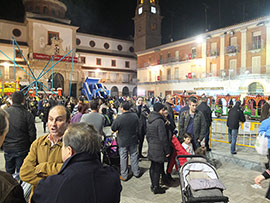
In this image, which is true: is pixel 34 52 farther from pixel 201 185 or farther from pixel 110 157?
pixel 201 185

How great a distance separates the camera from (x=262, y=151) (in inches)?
150

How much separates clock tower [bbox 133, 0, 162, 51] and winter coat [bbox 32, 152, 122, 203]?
4392 centimetres

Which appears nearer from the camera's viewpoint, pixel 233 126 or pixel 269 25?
pixel 233 126

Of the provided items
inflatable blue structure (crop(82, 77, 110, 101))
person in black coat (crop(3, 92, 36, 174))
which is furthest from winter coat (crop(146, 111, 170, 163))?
inflatable blue structure (crop(82, 77, 110, 101))

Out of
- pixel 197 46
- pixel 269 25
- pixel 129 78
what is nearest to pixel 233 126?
pixel 269 25

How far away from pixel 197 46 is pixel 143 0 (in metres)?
19.7

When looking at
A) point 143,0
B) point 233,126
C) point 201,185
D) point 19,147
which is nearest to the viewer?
point 201,185

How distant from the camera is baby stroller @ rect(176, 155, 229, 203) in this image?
278 cm

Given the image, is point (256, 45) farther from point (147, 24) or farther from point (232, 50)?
point (147, 24)

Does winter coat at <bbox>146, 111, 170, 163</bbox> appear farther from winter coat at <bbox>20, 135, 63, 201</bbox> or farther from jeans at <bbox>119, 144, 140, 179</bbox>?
winter coat at <bbox>20, 135, 63, 201</bbox>

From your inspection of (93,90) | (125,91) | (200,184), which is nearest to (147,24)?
(125,91)

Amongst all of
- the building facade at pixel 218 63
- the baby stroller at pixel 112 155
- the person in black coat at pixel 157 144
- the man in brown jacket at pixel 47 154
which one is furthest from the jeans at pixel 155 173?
the building facade at pixel 218 63

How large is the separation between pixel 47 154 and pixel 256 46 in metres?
29.7

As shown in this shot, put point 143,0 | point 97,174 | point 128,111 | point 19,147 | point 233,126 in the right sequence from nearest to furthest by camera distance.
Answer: point 97,174 → point 19,147 → point 128,111 → point 233,126 → point 143,0
